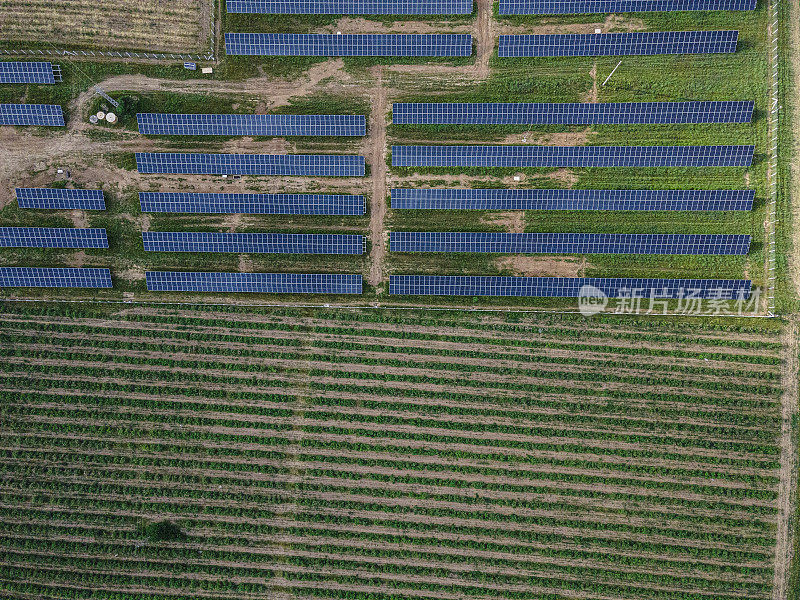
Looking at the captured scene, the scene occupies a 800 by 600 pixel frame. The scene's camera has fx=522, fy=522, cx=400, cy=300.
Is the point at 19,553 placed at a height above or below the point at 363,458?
below

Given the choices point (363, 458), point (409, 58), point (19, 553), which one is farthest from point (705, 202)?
point (19, 553)

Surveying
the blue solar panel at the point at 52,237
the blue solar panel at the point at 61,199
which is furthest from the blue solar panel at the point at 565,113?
the blue solar panel at the point at 52,237

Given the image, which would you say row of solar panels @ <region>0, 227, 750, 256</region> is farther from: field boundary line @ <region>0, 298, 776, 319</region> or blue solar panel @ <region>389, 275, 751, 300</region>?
field boundary line @ <region>0, 298, 776, 319</region>

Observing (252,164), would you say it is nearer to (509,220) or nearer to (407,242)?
(407,242)

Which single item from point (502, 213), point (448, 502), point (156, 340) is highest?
point (502, 213)

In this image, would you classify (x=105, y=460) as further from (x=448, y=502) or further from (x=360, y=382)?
(x=448, y=502)

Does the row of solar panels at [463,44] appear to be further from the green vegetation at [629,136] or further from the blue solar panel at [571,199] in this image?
the blue solar panel at [571,199]

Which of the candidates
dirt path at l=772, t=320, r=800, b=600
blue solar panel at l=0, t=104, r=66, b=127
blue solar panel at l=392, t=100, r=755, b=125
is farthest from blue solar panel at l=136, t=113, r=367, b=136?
dirt path at l=772, t=320, r=800, b=600
